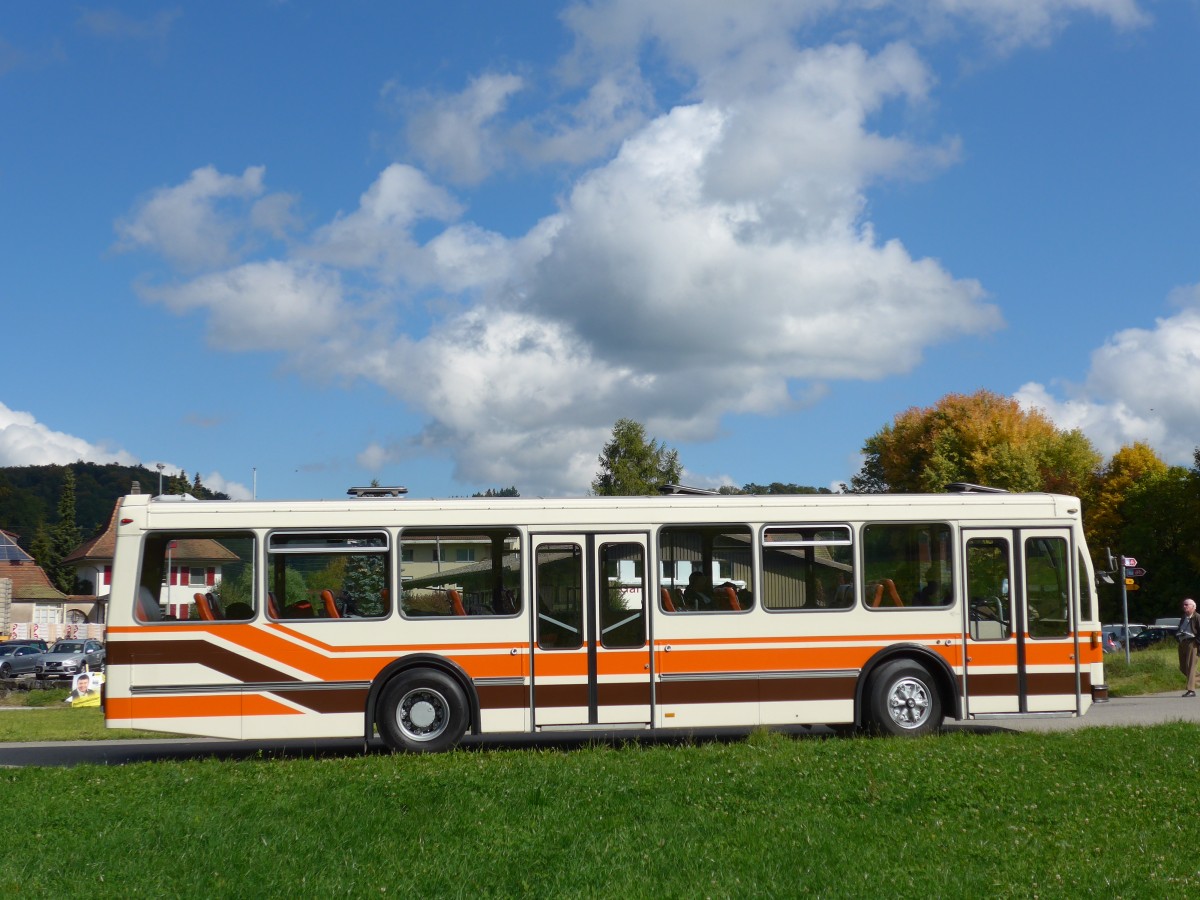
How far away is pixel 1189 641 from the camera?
20.9 metres

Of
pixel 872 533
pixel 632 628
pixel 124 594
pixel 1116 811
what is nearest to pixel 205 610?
pixel 124 594

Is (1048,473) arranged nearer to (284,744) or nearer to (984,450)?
(984,450)

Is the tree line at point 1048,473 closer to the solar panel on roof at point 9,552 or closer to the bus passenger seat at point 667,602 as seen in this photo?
the solar panel on roof at point 9,552

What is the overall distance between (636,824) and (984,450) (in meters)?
70.7

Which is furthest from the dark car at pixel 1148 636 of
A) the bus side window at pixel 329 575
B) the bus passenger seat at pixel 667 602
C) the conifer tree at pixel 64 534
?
the conifer tree at pixel 64 534

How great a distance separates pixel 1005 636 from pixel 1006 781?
466 centimetres

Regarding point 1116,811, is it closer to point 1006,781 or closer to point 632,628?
point 1006,781

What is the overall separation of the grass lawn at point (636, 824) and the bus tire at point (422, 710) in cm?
125

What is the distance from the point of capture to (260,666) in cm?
1406

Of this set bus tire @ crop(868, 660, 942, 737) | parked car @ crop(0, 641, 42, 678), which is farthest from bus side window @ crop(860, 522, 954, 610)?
parked car @ crop(0, 641, 42, 678)

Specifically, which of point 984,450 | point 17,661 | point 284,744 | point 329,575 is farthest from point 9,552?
point 329,575

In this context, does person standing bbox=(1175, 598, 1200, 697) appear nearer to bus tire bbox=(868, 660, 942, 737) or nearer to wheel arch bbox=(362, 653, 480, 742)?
bus tire bbox=(868, 660, 942, 737)

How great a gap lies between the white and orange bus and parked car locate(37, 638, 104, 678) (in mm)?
31429

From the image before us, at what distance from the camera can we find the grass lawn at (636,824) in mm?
7918
